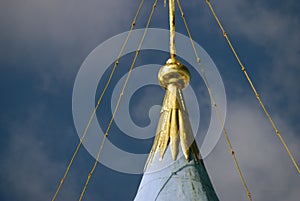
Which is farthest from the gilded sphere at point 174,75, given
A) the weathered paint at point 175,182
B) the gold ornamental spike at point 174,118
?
the weathered paint at point 175,182

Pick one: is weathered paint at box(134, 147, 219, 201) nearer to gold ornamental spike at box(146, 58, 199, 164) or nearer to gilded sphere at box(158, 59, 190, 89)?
gold ornamental spike at box(146, 58, 199, 164)

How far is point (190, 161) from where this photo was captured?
1172 centimetres

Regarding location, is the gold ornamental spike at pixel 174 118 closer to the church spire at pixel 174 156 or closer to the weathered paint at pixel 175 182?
the church spire at pixel 174 156

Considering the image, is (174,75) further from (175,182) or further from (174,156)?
(175,182)

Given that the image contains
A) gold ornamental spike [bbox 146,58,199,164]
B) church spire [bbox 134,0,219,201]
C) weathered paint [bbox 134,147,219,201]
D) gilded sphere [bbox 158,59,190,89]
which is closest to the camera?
weathered paint [bbox 134,147,219,201]

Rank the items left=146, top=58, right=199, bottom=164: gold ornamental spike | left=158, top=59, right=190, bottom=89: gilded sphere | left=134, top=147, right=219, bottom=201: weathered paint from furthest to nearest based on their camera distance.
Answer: left=158, top=59, right=190, bottom=89: gilded sphere, left=146, top=58, right=199, bottom=164: gold ornamental spike, left=134, top=147, right=219, bottom=201: weathered paint

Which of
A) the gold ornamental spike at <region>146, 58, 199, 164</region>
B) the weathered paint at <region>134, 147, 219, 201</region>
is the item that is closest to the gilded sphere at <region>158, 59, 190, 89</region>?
the gold ornamental spike at <region>146, 58, 199, 164</region>

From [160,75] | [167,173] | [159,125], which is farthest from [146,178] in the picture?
[160,75]

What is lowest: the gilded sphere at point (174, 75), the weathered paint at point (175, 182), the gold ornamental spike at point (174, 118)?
the weathered paint at point (175, 182)

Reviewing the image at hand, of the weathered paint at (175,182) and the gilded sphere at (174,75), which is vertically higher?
the gilded sphere at (174,75)

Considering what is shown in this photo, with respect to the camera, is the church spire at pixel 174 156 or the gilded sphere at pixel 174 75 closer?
the church spire at pixel 174 156

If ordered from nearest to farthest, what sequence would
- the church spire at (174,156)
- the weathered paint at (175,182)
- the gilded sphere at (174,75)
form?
the weathered paint at (175,182) < the church spire at (174,156) < the gilded sphere at (174,75)

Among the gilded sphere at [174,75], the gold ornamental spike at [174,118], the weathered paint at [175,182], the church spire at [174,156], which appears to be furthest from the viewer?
the gilded sphere at [174,75]

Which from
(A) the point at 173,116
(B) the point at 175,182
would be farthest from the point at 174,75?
(B) the point at 175,182
